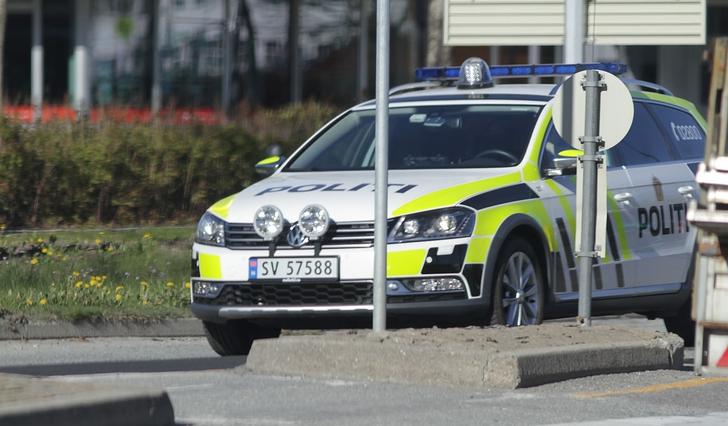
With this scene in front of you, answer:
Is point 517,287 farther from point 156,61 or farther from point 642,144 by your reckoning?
point 156,61

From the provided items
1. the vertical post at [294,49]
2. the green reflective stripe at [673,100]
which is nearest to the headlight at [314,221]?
the green reflective stripe at [673,100]

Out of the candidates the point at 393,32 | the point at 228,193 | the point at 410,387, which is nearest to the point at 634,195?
the point at 410,387

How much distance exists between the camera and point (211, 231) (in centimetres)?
1002

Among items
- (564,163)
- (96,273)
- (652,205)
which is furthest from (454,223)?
(96,273)

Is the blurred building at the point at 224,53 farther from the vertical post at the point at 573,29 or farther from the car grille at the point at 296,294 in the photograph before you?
the car grille at the point at 296,294

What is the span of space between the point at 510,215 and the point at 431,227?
0.56 meters

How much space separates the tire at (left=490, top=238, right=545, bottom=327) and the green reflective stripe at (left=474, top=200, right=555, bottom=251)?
0.16 metres

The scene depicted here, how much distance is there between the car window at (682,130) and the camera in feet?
38.9

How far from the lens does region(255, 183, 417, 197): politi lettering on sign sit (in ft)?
32.1

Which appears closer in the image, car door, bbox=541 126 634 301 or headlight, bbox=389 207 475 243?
headlight, bbox=389 207 475 243

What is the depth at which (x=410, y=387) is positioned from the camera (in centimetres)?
823

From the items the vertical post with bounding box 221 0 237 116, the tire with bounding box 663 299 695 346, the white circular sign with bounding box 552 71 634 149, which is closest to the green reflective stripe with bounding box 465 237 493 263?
the white circular sign with bounding box 552 71 634 149

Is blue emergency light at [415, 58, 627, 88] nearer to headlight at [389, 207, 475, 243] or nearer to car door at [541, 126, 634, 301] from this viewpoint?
car door at [541, 126, 634, 301]

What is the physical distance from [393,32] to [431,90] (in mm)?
19585
